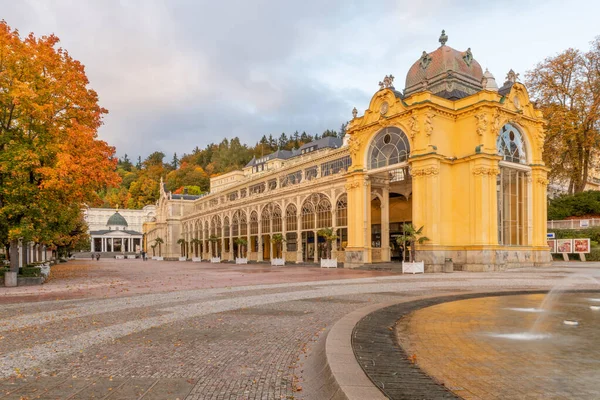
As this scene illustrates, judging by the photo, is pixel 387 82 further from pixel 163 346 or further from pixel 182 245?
pixel 182 245

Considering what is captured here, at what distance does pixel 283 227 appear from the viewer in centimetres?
5697

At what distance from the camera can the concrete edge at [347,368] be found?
4.54 m

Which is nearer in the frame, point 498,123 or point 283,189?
point 498,123

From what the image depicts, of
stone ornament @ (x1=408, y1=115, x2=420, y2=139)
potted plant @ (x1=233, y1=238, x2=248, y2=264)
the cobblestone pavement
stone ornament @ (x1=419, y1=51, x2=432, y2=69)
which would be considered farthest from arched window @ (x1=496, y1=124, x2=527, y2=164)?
potted plant @ (x1=233, y1=238, x2=248, y2=264)

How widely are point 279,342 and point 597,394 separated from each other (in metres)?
4.91

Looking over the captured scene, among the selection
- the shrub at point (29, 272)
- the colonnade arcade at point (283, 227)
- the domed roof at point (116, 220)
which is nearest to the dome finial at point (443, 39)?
the colonnade arcade at point (283, 227)

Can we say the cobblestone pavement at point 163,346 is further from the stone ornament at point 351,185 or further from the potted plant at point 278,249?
the potted plant at point 278,249

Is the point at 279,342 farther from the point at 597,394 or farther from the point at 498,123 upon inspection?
the point at 498,123

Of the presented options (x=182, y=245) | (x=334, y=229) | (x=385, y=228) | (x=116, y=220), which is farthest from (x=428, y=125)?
(x=116, y=220)

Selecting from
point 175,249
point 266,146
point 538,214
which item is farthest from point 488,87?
point 266,146

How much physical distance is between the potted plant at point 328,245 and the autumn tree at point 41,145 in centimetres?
2216

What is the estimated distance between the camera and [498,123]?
35.0 m

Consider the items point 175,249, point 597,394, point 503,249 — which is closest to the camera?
point 597,394

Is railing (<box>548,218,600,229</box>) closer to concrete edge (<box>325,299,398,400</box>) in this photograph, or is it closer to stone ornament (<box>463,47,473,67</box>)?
stone ornament (<box>463,47,473,67</box>)
